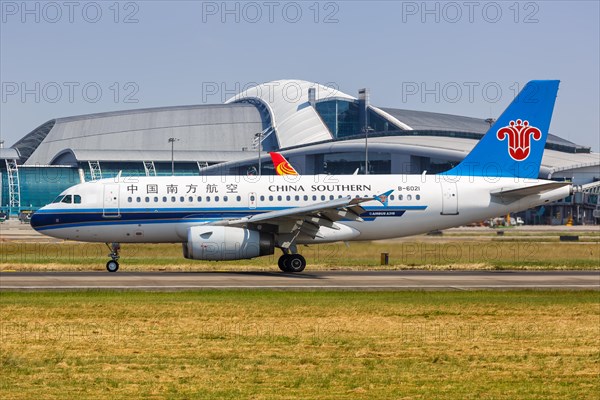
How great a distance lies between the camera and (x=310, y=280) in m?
32.8

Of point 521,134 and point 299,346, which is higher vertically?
point 521,134

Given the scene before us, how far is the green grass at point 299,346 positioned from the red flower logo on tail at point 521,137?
45.5ft

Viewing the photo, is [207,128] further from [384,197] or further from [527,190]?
[527,190]

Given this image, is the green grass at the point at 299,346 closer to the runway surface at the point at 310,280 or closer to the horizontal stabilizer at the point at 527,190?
the runway surface at the point at 310,280

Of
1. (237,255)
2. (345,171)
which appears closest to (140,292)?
(237,255)

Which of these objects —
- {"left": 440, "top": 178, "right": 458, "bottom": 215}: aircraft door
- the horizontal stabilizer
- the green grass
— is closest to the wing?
{"left": 440, "top": 178, "right": 458, "bottom": 215}: aircraft door

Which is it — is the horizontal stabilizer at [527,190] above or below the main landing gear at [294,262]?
above

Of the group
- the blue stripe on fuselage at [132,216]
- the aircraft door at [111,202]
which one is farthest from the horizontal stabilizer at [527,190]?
the aircraft door at [111,202]

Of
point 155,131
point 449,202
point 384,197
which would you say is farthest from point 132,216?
point 155,131

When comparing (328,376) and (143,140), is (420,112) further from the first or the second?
(328,376)

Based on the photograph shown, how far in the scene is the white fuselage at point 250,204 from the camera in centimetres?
3812

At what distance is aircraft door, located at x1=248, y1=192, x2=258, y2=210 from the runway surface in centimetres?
319

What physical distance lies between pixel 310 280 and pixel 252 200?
22.0 feet

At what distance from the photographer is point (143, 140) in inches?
6535
